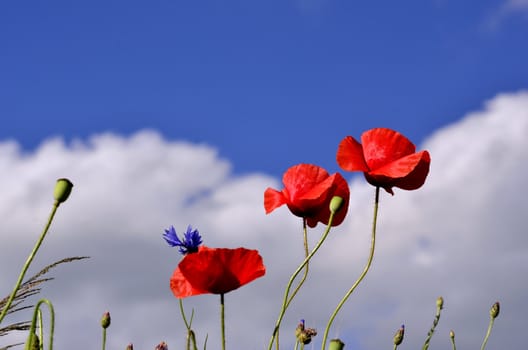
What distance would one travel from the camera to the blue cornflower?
253cm

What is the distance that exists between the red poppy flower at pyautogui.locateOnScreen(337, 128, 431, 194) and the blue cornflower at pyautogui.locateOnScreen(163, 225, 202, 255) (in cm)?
58

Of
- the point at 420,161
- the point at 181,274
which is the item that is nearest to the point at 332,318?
the point at 181,274

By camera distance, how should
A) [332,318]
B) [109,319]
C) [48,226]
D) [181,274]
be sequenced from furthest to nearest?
[109,319], [181,274], [332,318], [48,226]

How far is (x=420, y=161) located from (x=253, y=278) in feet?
2.22

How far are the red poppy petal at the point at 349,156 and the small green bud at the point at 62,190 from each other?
0.82 metres

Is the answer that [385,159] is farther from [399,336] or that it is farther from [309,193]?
[399,336]

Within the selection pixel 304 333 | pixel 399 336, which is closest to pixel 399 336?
pixel 399 336

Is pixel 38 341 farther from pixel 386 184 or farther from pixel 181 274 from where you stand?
pixel 386 184

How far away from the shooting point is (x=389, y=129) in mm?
2322

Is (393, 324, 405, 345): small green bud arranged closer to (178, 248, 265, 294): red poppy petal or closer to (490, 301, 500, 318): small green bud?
(490, 301, 500, 318): small green bud

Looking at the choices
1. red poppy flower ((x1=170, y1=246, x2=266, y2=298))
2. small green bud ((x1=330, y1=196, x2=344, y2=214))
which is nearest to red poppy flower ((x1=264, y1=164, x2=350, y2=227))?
small green bud ((x1=330, y1=196, x2=344, y2=214))

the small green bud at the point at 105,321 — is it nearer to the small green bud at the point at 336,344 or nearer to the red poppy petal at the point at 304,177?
the red poppy petal at the point at 304,177

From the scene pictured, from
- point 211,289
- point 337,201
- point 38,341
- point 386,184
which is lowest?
point 38,341

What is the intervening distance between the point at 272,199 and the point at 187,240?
40 cm
